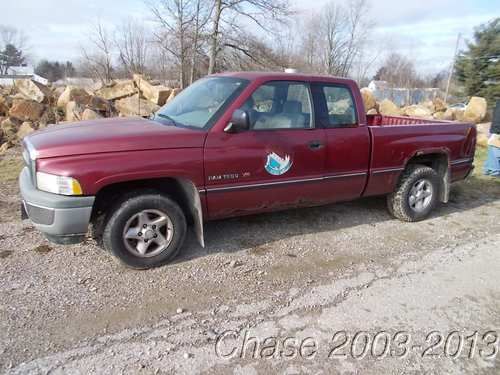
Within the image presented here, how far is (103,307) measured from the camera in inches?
117

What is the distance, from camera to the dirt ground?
2494 mm

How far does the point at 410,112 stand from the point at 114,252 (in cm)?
1501

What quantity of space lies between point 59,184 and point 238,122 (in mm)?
1599

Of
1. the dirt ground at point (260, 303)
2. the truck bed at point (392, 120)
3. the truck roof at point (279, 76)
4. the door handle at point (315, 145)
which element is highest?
the truck roof at point (279, 76)

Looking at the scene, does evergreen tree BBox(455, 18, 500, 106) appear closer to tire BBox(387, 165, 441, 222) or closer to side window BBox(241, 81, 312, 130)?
tire BBox(387, 165, 441, 222)

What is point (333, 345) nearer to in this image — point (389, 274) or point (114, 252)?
point (389, 274)

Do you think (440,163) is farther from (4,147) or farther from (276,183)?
(4,147)

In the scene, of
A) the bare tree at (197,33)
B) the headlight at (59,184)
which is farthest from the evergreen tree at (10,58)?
Result: the headlight at (59,184)

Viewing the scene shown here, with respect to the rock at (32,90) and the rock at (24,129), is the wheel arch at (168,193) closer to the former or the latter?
the rock at (24,129)

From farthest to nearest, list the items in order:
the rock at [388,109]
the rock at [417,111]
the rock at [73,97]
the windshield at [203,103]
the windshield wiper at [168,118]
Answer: the rock at [417,111] → the rock at [388,109] → the rock at [73,97] → the windshield wiper at [168,118] → the windshield at [203,103]

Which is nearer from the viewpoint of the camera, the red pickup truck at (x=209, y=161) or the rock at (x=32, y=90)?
the red pickup truck at (x=209, y=161)

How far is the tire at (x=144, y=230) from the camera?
3314 mm

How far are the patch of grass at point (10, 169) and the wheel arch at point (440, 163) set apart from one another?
6.17 meters

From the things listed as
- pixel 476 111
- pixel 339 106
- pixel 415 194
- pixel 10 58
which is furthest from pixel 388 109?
pixel 10 58
